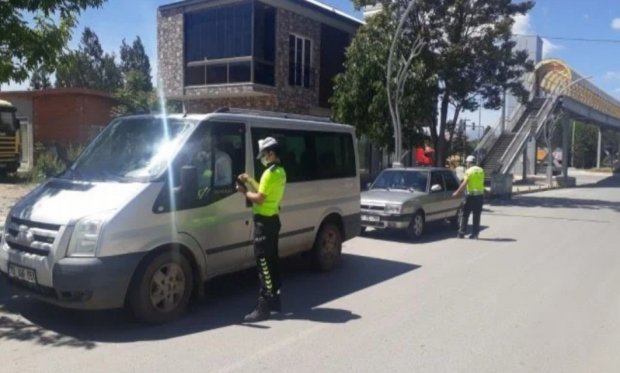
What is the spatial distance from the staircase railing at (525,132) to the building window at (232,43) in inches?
578

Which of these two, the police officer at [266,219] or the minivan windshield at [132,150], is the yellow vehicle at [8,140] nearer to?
the minivan windshield at [132,150]

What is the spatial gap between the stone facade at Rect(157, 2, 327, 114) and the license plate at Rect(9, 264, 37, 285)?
17.1 meters

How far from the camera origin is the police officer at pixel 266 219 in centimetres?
591

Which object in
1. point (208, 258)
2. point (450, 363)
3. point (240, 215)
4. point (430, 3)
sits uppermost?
point (430, 3)

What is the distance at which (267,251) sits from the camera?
234 inches

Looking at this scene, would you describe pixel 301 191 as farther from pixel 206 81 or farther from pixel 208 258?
pixel 206 81

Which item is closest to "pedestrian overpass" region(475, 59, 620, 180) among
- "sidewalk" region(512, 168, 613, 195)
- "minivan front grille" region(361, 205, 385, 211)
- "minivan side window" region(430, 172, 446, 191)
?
"sidewalk" region(512, 168, 613, 195)

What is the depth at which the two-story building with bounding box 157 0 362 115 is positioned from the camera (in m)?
22.4

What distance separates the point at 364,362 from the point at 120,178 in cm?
298

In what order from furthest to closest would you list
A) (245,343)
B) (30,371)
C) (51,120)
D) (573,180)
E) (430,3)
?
1. (573,180)
2. (51,120)
3. (430,3)
4. (245,343)
5. (30,371)

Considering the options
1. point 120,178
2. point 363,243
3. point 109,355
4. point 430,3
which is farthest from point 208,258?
point 430,3

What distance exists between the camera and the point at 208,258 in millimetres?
6254

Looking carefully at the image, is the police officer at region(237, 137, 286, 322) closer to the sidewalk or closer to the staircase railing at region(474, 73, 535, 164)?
the sidewalk

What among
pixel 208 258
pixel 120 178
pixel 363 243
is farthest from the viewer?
pixel 363 243
